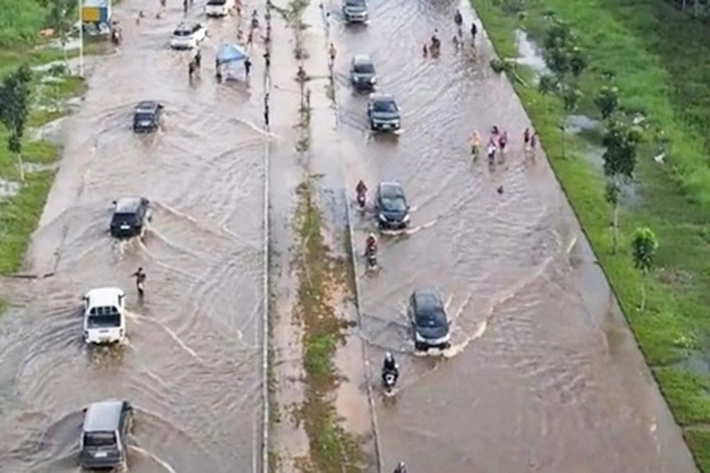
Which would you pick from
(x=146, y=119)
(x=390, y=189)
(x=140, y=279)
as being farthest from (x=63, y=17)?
(x=140, y=279)

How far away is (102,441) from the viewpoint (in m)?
35.3

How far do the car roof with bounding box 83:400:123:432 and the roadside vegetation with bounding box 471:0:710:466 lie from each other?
15549 mm

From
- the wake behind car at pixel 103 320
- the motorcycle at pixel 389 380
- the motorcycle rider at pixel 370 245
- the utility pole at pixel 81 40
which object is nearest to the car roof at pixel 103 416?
the wake behind car at pixel 103 320

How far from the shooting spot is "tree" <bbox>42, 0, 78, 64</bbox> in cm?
7038

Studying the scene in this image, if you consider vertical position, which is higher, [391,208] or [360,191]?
[360,191]

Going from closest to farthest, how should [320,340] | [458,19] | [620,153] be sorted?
1. [320,340]
2. [620,153]
3. [458,19]

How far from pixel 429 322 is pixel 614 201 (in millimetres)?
10598

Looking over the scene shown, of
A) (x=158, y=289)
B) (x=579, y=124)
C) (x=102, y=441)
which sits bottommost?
(x=102, y=441)

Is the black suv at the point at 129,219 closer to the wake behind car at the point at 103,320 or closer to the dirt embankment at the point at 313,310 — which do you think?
the dirt embankment at the point at 313,310

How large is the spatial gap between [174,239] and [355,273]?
24.1ft

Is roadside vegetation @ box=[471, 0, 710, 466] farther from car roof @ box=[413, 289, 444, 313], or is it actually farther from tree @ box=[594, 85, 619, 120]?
car roof @ box=[413, 289, 444, 313]

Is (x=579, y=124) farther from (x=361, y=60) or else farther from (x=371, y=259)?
(x=371, y=259)

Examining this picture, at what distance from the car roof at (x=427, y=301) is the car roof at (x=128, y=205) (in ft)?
39.8

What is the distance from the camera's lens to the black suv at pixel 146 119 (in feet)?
197
